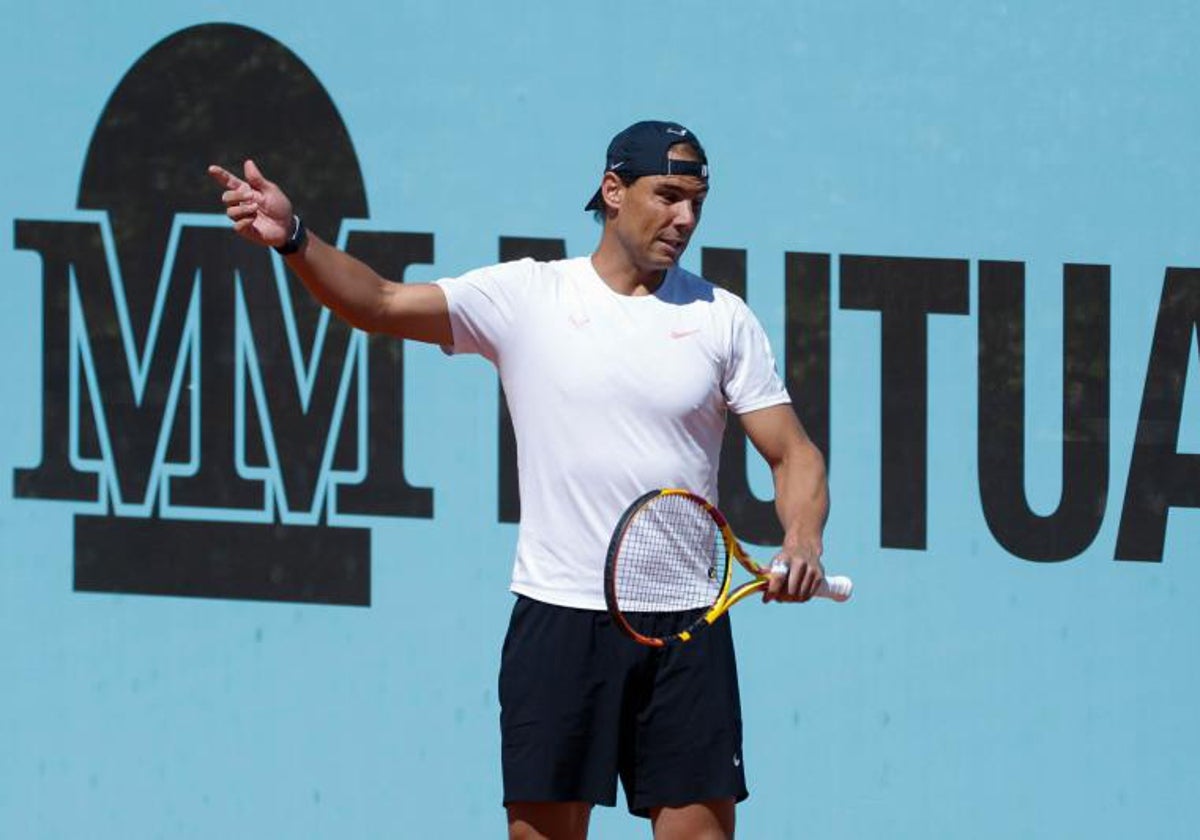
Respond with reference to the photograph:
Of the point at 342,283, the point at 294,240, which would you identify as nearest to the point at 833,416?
the point at 342,283

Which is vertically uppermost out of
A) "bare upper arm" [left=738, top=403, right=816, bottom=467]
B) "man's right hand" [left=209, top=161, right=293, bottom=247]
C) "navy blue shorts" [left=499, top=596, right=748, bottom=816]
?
"man's right hand" [left=209, top=161, right=293, bottom=247]

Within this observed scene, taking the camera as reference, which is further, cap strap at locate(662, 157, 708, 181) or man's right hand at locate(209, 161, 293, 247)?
cap strap at locate(662, 157, 708, 181)

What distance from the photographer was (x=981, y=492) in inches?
182

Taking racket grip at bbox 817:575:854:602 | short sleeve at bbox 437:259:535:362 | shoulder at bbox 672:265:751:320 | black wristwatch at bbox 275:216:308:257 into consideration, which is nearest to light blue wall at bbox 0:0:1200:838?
shoulder at bbox 672:265:751:320

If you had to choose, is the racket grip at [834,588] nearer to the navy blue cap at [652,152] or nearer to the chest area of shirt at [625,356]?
the chest area of shirt at [625,356]

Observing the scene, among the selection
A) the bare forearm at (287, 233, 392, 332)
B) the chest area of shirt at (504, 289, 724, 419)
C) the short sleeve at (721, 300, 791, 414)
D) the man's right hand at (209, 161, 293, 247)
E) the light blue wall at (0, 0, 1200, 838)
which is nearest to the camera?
the man's right hand at (209, 161, 293, 247)

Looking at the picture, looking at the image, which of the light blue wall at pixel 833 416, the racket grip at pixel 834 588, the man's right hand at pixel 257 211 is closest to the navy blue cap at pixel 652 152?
the man's right hand at pixel 257 211

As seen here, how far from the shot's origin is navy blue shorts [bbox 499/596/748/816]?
11.9ft

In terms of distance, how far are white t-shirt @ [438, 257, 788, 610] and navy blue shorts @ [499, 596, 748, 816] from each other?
0.07 m

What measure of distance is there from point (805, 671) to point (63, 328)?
6.43 feet

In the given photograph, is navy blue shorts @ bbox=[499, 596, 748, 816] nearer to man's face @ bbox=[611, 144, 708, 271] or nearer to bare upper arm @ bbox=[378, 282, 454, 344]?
bare upper arm @ bbox=[378, 282, 454, 344]

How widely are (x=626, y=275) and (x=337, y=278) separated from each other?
0.52 meters

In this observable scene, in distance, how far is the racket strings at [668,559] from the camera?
3.53 m

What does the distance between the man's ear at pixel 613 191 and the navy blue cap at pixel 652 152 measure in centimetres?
2
